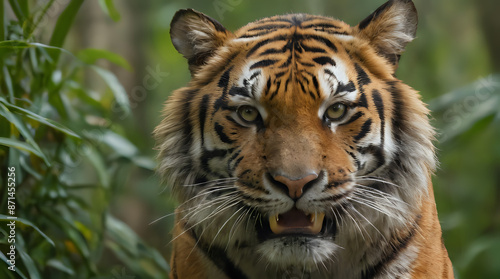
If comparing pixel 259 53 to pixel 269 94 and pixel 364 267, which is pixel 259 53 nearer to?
pixel 269 94

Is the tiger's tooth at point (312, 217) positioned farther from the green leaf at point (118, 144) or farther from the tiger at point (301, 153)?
the green leaf at point (118, 144)

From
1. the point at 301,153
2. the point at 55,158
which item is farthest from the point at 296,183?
the point at 55,158

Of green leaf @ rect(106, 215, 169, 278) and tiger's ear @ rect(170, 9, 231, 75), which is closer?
tiger's ear @ rect(170, 9, 231, 75)

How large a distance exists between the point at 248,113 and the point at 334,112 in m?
0.29

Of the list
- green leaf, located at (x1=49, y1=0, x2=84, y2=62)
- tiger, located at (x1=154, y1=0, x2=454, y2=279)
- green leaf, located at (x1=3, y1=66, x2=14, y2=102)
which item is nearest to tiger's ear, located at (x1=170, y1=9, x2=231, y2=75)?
tiger, located at (x1=154, y1=0, x2=454, y2=279)

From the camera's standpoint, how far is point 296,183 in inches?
70.4

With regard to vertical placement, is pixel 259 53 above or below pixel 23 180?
above

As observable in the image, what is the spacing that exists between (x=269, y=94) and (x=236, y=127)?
0.56ft

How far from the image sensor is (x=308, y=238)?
1.90m

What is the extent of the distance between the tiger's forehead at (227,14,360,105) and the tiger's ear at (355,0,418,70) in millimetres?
82

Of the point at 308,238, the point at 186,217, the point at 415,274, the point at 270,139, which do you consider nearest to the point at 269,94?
the point at 270,139

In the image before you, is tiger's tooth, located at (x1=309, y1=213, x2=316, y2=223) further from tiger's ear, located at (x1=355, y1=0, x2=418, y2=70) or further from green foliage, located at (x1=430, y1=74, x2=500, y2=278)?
green foliage, located at (x1=430, y1=74, x2=500, y2=278)

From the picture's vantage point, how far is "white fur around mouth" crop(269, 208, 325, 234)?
191cm

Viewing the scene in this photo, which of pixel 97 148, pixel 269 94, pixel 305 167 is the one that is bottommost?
pixel 97 148
